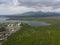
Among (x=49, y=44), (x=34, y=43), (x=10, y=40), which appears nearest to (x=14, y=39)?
(x=10, y=40)

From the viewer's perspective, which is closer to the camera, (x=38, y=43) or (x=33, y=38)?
(x=38, y=43)

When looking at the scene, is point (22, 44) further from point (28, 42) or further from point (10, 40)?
point (10, 40)

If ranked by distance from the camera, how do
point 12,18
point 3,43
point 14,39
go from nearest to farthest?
point 3,43 < point 14,39 < point 12,18

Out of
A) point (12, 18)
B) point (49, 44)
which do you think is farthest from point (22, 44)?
point (12, 18)

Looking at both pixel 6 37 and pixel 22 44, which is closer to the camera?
pixel 22 44

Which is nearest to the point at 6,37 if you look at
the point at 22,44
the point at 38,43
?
the point at 22,44

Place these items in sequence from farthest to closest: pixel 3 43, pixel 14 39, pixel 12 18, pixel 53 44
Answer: pixel 12 18 → pixel 14 39 → pixel 3 43 → pixel 53 44

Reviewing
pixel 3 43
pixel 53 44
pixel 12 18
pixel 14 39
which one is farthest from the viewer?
pixel 12 18

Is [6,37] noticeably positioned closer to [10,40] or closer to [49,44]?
[10,40]
